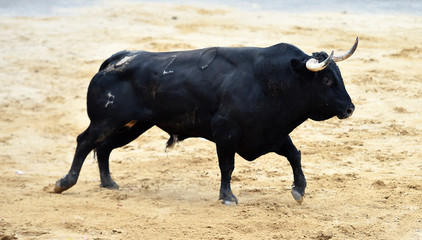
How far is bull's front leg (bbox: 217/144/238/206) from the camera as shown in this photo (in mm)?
7508

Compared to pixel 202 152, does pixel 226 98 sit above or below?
above

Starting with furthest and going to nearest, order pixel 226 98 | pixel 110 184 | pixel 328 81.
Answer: pixel 110 184, pixel 226 98, pixel 328 81

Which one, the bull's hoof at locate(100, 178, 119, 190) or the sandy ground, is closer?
the sandy ground

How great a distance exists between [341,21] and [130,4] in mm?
6253

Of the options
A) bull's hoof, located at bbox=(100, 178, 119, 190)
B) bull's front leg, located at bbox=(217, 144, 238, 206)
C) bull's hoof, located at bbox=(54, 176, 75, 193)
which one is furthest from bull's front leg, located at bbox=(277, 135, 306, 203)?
bull's hoof, located at bbox=(54, 176, 75, 193)

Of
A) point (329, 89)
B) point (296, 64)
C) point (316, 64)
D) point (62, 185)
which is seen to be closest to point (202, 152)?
point (62, 185)

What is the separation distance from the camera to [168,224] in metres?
6.80

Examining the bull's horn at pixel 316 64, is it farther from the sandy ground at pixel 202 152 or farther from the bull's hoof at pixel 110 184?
the bull's hoof at pixel 110 184

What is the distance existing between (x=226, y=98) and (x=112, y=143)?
180 centimetres

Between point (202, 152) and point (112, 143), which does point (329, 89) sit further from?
point (202, 152)

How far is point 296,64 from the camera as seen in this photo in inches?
290

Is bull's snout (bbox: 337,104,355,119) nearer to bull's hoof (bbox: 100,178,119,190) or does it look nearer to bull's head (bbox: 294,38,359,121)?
bull's head (bbox: 294,38,359,121)

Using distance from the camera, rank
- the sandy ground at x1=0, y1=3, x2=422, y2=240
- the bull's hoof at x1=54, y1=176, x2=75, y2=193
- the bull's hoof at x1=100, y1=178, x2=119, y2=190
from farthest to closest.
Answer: the bull's hoof at x1=100, y1=178, x2=119, y2=190, the bull's hoof at x1=54, y1=176, x2=75, y2=193, the sandy ground at x1=0, y1=3, x2=422, y2=240

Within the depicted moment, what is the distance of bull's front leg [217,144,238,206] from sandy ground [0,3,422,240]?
17 centimetres
